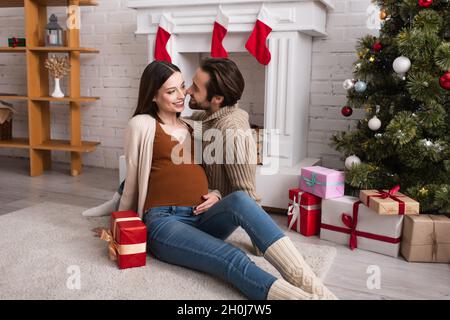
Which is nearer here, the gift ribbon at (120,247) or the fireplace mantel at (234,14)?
the gift ribbon at (120,247)

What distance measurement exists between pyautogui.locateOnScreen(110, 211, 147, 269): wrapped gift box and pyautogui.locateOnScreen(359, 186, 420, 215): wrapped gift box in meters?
0.98

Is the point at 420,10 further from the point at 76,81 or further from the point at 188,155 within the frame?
the point at 76,81

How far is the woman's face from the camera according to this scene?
1.84 meters

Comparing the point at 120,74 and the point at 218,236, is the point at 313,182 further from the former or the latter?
the point at 120,74

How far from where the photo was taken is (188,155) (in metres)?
1.94

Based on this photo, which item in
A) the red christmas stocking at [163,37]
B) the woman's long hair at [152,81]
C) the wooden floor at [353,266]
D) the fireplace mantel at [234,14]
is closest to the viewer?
the wooden floor at [353,266]

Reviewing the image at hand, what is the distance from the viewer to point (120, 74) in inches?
146

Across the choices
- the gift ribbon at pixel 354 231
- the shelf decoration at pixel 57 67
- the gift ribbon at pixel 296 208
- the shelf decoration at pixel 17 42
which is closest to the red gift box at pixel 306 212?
the gift ribbon at pixel 296 208

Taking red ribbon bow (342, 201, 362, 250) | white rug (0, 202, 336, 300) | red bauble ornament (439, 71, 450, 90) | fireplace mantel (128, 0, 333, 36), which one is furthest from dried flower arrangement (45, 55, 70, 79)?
red bauble ornament (439, 71, 450, 90)

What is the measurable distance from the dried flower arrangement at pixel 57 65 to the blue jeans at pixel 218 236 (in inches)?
79.6

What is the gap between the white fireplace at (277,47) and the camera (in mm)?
2625

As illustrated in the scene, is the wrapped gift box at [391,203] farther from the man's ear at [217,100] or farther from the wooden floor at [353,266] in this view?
the man's ear at [217,100]

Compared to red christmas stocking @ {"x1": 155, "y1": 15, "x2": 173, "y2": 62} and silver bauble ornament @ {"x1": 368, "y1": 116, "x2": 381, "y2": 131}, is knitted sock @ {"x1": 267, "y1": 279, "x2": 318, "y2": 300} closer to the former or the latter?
silver bauble ornament @ {"x1": 368, "y1": 116, "x2": 381, "y2": 131}

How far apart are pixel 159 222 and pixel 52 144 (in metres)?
2.08
